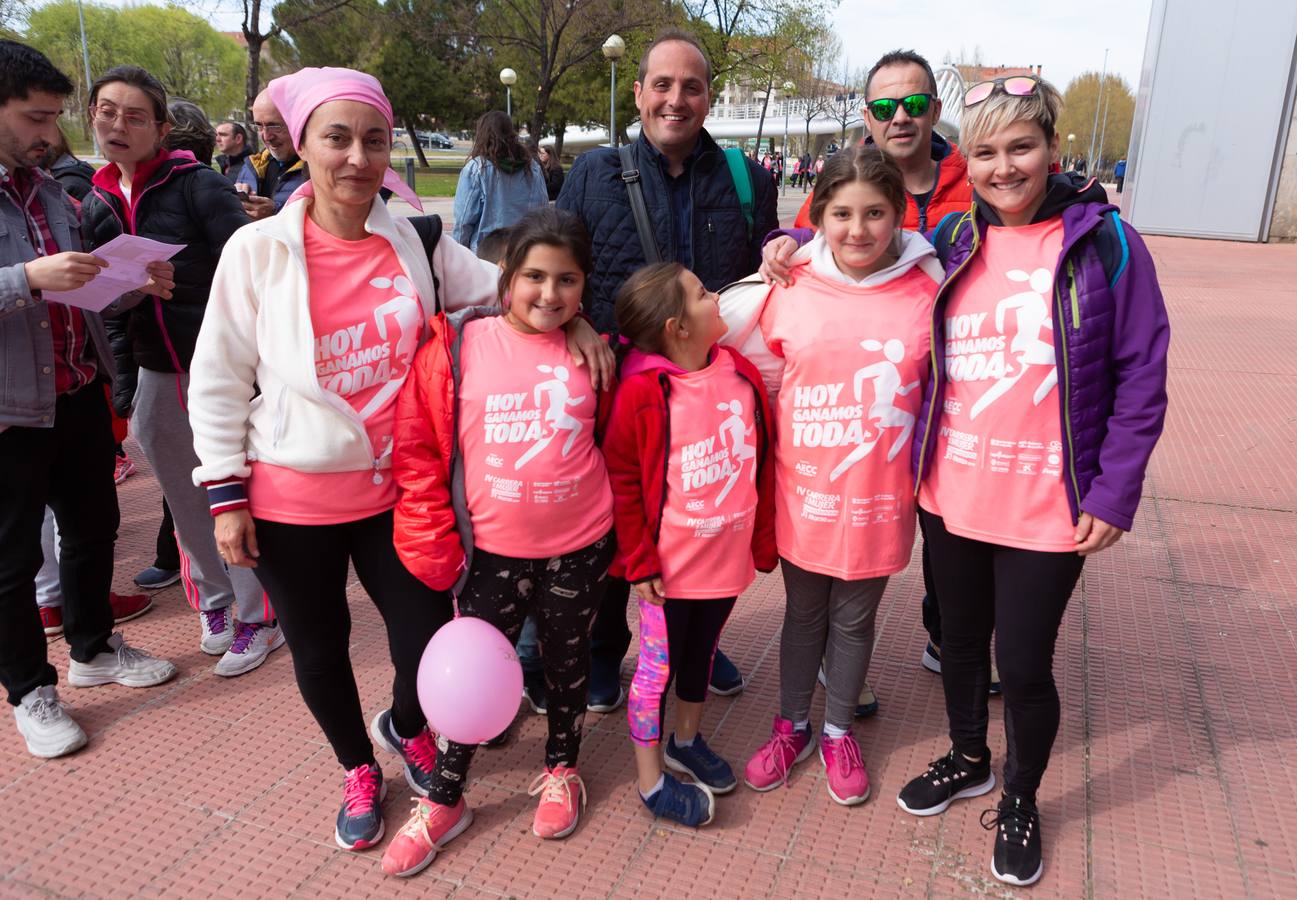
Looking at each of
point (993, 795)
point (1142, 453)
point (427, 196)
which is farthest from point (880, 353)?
point (427, 196)

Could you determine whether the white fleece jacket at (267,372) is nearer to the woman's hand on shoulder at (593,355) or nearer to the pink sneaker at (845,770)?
the woman's hand on shoulder at (593,355)

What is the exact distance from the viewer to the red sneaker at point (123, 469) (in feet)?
17.6

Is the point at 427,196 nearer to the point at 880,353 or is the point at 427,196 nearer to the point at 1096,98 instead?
the point at 880,353

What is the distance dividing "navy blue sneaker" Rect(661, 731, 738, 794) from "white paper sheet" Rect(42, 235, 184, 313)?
2172 mm

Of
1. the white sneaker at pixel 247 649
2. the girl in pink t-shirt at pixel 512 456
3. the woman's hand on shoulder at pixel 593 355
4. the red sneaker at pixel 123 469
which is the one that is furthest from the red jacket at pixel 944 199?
the red sneaker at pixel 123 469

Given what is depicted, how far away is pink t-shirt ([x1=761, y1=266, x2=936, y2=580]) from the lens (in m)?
2.38

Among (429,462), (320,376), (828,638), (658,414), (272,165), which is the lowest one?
(828,638)

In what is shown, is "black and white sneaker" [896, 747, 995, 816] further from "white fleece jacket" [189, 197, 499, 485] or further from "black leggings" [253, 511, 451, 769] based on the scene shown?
"white fleece jacket" [189, 197, 499, 485]

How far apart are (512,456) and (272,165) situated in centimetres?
386

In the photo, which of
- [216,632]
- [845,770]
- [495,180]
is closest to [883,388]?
[845,770]

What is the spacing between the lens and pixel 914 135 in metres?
2.84

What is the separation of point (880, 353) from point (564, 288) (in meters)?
0.85

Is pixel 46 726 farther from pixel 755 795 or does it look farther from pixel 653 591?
pixel 755 795

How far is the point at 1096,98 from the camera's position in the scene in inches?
3002
